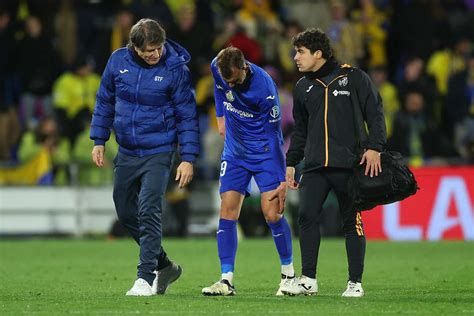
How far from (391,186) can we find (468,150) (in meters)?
11.0

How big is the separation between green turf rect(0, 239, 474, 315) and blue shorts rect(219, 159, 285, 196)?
883 mm

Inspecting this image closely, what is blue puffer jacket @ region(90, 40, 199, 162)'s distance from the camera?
10117 millimetres

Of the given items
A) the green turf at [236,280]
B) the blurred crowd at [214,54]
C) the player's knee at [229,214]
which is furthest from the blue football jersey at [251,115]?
the blurred crowd at [214,54]

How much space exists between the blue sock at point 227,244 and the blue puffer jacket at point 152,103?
628mm

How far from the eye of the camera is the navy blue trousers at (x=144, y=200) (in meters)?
9.95

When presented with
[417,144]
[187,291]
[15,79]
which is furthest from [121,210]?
[15,79]

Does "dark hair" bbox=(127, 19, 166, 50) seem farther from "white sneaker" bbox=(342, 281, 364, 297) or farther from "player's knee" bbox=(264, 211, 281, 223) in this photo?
"white sneaker" bbox=(342, 281, 364, 297)

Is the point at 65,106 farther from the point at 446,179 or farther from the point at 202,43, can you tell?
the point at 446,179

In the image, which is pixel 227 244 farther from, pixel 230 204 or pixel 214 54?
pixel 214 54

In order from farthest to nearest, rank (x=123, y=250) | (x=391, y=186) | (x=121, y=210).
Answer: (x=123, y=250), (x=121, y=210), (x=391, y=186)

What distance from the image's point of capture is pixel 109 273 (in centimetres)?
1311

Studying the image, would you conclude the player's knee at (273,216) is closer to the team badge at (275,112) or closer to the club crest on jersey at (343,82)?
the team badge at (275,112)

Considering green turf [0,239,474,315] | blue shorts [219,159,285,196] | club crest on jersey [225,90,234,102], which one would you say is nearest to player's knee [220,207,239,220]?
blue shorts [219,159,285,196]

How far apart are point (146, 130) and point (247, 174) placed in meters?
0.91
